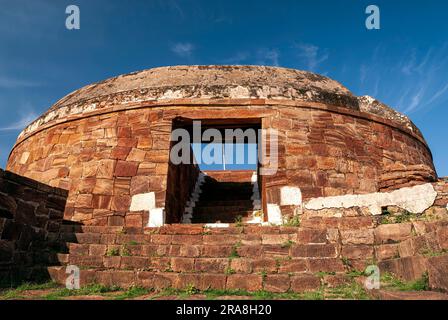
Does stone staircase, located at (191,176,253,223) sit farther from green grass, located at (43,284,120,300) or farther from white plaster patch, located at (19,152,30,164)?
white plaster patch, located at (19,152,30,164)

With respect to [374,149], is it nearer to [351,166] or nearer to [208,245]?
[351,166]

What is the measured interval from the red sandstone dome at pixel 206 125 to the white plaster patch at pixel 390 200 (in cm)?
119

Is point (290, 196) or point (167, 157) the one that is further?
point (167, 157)

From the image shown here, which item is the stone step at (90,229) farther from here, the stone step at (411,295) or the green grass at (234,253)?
the stone step at (411,295)

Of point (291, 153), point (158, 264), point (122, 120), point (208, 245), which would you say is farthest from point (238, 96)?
point (158, 264)

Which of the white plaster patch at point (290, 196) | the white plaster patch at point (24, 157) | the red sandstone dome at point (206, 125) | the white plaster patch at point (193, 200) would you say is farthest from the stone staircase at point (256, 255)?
the white plaster patch at point (24, 157)

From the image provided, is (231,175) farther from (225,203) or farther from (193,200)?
(225,203)

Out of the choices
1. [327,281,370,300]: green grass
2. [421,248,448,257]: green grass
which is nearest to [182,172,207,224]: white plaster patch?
[327,281,370,300]: green grass

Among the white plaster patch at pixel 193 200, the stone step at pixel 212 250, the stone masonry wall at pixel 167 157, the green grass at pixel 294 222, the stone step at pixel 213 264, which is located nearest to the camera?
the stone step at pixel 213 264

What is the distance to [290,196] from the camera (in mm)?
6422

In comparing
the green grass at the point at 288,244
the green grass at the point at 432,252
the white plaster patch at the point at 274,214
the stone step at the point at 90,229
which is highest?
the white plaster patch at the point at 274,214

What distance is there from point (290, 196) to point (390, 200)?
2008 mm

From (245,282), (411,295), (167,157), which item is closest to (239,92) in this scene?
(167,157)

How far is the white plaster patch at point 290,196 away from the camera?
636 cm
